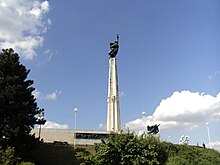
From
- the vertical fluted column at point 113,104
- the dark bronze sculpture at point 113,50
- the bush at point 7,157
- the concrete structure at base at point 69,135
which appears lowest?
the bush at point 7,157

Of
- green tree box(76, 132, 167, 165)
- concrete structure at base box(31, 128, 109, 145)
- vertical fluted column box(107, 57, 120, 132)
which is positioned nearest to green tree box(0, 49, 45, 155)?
green tree box(76, 132, 167, 165)

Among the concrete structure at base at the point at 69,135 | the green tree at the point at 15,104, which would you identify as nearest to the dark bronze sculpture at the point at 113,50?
the concrete structure at base at the point at 69,135

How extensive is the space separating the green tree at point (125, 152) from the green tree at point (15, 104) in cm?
711

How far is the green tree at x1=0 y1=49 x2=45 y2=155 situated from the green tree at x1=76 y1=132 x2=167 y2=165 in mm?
7109

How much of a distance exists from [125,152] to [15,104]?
12308 mm

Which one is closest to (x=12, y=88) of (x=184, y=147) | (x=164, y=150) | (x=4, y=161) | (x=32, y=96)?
(x=32, y=96)

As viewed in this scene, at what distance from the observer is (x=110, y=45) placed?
202 ft

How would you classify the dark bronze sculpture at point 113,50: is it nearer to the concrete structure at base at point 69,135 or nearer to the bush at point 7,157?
the concrete structure at base at point 69,135

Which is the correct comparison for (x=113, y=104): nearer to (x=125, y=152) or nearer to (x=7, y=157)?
(x=125, y=152)

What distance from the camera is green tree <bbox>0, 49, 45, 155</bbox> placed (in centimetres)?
3109

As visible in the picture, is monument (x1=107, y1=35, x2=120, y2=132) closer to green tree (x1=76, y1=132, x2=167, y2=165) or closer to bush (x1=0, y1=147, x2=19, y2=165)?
green tree (x1=76, y1=132, x2=167, y2=165)

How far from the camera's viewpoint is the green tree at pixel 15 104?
31094mm

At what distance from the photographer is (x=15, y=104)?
32.6 m

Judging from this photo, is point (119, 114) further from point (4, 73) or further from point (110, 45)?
point (4, 73)
